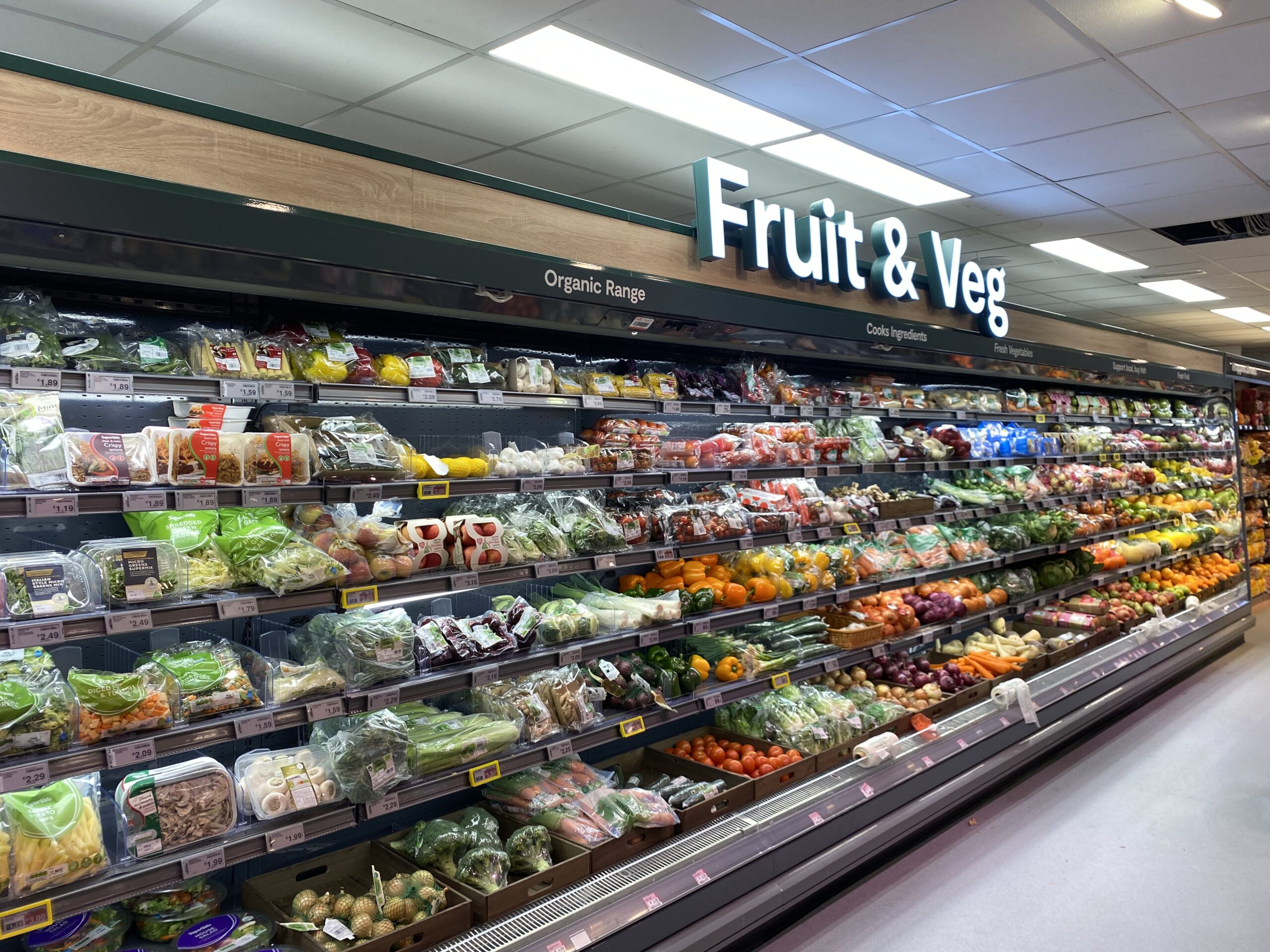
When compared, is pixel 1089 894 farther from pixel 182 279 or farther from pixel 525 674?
pixel 182 279

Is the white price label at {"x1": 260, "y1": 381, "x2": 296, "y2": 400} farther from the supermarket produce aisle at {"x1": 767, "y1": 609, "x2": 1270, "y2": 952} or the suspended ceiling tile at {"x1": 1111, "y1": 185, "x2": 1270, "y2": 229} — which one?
the suspended ceiling tile at {"x1": 1111, "y1": 185, "x2": 1270, "y2": 229}

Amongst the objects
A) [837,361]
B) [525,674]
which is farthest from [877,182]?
[525,674]

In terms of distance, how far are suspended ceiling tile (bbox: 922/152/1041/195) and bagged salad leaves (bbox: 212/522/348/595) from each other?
13.7 ft

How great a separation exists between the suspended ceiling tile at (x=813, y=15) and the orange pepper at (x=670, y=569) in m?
2.29

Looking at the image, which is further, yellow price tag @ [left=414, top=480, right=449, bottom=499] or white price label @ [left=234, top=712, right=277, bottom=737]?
yellow price tag @ [left=414, top=480, right=449, bottom=499]

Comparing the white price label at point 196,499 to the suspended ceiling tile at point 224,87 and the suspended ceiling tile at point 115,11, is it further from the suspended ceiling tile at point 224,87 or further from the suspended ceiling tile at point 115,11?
the suspended ceiling tile at point 224,87

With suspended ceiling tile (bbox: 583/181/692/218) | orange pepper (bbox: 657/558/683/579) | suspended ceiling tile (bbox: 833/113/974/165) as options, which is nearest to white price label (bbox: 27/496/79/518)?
orange pepper (bbox: 657/558/683/579)

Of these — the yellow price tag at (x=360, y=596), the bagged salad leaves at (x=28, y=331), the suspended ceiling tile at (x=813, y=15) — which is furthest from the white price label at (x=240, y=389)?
the suspended ceiling tile at (x=813, y=15)

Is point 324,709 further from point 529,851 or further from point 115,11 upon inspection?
point 115,11

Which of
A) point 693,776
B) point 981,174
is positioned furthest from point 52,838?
point 981,174

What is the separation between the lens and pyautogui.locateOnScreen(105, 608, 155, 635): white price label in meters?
2.34

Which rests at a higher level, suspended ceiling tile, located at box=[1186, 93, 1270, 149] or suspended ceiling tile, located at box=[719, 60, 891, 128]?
suspended ceiling tile, located at box=[1186, 93, 1270, 149]

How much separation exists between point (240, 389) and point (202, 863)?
51.6 inches

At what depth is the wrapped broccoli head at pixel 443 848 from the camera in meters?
3.02
